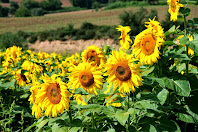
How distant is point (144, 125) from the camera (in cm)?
204

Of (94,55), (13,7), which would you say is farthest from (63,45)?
(13,7)

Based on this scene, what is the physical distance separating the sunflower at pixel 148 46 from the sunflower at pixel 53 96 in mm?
724

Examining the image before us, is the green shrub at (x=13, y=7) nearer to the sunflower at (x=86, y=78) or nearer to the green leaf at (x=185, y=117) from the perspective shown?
the sunflower at (x=86, y=78)

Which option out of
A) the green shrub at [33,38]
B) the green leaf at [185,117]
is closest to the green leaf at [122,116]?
the green leaf at [185,117]

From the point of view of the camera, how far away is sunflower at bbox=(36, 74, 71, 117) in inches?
73.0

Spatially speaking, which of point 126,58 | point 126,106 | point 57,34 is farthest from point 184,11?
point 57,34

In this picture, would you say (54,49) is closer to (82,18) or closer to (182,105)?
(82,18)

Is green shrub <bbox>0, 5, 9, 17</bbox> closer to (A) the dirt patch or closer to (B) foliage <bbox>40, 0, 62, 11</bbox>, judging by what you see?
(B) foliage <bbox>40, 0, 62, 11</bbox>

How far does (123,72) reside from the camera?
1.89 m

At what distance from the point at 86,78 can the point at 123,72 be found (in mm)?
334

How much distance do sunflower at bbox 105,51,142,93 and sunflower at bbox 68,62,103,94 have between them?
14 cm

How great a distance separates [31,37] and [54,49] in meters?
4.92

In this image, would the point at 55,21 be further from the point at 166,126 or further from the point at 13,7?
the point at 166,126

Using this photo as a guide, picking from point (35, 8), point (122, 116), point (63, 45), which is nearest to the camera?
point (122, 116)
